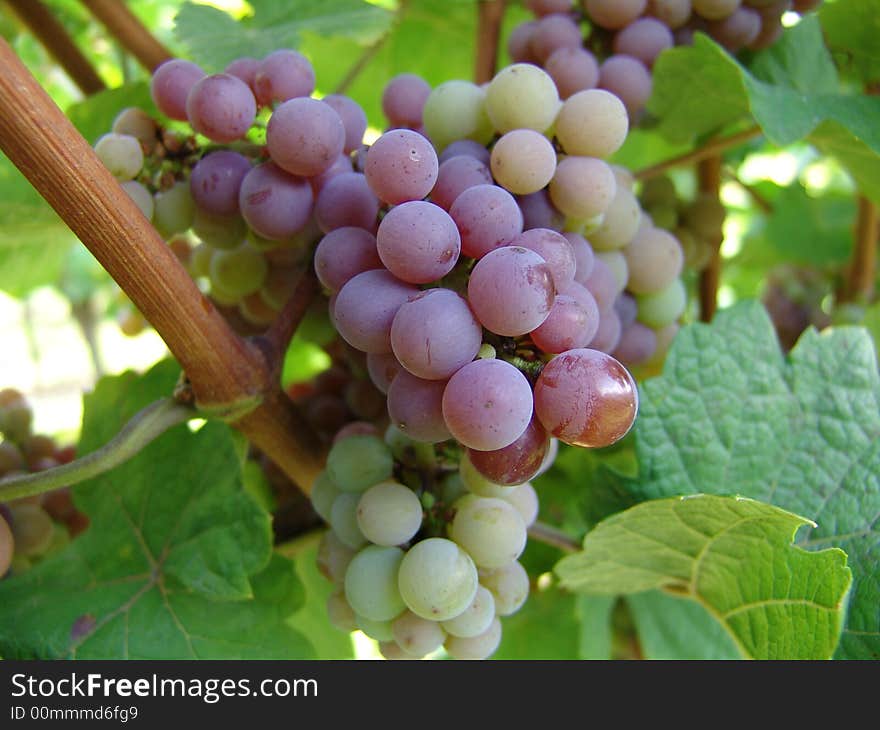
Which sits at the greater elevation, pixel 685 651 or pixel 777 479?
pixel 777 479

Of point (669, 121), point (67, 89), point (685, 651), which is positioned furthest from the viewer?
point (67, 89)

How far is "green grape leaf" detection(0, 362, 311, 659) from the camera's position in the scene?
65cm

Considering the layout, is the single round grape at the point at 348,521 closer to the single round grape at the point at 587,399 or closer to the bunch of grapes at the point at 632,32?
the single round grape at the point at 587,399

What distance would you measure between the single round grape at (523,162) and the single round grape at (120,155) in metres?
0.27

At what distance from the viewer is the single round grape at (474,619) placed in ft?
1.86

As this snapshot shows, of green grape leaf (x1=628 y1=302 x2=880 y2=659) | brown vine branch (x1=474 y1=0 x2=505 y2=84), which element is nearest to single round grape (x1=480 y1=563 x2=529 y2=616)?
green grape leaf (x1=628 y1=302 x2=880 y2=659)

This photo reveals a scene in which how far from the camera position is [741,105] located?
0.75m

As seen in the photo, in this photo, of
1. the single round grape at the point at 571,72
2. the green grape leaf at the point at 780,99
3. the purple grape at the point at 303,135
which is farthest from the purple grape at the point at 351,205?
the green grape leaf at the point at 780,99

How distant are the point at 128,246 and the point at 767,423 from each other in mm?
533

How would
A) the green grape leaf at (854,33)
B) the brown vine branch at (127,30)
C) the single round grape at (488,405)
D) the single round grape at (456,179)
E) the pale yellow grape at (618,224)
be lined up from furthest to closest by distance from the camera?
the brown vine branch at (127,30) < the green grape leaf at (854,33) < the pale yellow grape at (618,224) < the single round grape at (456,179) < the single round grape at (488,405)

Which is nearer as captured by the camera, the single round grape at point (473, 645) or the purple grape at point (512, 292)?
the purple grape at point (512, 292)

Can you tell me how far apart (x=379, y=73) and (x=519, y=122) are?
Answer: 66 centimetres
